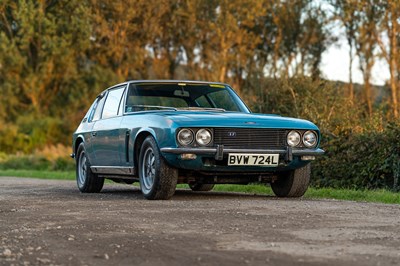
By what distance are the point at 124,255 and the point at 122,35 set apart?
142 feet

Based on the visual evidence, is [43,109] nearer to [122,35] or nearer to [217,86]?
[122,35]

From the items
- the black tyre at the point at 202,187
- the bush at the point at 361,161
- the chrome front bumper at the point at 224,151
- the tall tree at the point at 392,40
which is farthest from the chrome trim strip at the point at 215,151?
the tall tree at the point at 392,40

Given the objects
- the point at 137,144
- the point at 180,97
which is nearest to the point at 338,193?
the point at 180,97

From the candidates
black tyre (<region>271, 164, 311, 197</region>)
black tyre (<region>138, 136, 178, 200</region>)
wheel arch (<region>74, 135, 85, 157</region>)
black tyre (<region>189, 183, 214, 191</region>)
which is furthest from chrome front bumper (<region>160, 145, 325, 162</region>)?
wheel arch (<region>74, 135, 85, 157</region>)

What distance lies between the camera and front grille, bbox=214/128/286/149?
10586 millimetres

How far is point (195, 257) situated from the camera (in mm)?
5801

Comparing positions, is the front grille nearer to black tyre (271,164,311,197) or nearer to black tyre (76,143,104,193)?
black tyre (271,164,311,197)

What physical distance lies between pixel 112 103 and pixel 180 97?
1111mm

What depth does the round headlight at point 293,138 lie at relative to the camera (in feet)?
35.9

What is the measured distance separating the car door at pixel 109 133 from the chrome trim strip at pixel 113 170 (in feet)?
0.14

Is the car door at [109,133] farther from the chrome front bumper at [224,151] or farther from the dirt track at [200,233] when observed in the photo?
the chrome front bumper at [224,151]

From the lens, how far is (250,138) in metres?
10.7

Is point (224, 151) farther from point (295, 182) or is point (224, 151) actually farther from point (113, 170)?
point (113, 170)

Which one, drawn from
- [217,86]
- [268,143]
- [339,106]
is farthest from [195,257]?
[339,106]
